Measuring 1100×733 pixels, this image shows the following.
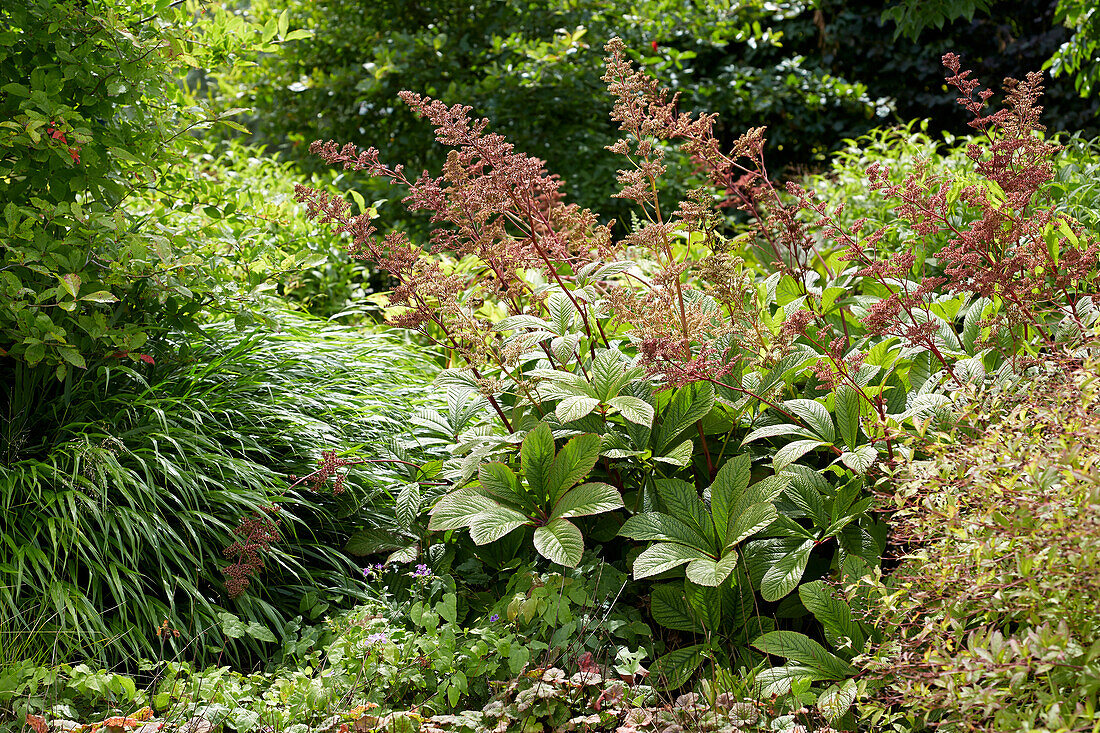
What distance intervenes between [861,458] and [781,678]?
0.57 m

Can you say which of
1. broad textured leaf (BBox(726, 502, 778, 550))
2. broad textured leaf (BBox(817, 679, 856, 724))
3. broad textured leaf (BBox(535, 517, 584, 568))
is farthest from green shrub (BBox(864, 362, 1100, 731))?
broad textured leaf (BBox(535, 517, 584, 568))

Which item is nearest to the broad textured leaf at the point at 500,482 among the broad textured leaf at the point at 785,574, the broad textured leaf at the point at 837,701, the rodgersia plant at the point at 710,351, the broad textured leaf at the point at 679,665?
the rodgersia plant at the point at 710,351

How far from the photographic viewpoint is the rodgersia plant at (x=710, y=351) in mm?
2199

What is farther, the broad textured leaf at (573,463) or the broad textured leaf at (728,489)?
the broad textured leaf at (573,463)

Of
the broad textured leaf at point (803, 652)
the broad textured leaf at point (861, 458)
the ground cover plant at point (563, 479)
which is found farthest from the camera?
the broad textured leaf at point (861, 458)

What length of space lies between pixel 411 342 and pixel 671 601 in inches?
81.6

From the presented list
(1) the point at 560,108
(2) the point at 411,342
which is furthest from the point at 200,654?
(1) the point at 560,108

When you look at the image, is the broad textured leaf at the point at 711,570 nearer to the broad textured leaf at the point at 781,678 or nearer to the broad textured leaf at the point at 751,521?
the broad textured leaf at the point at 751,521

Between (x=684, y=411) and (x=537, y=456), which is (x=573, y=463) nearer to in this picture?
(x=537, y=456)

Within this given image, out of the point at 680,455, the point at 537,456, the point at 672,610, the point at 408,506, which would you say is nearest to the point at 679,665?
the point at 672,610

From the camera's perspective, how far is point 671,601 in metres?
2.37

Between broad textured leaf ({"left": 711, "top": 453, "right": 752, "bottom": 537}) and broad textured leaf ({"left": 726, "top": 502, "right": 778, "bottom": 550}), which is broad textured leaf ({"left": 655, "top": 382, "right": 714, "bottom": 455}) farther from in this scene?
broad textured leaf ({"left": 726, "top": 502, "right": 778, "bottom": 550})

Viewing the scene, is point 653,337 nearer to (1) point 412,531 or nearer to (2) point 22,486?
(1) point 412,531

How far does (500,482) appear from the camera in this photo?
8.16 ft
